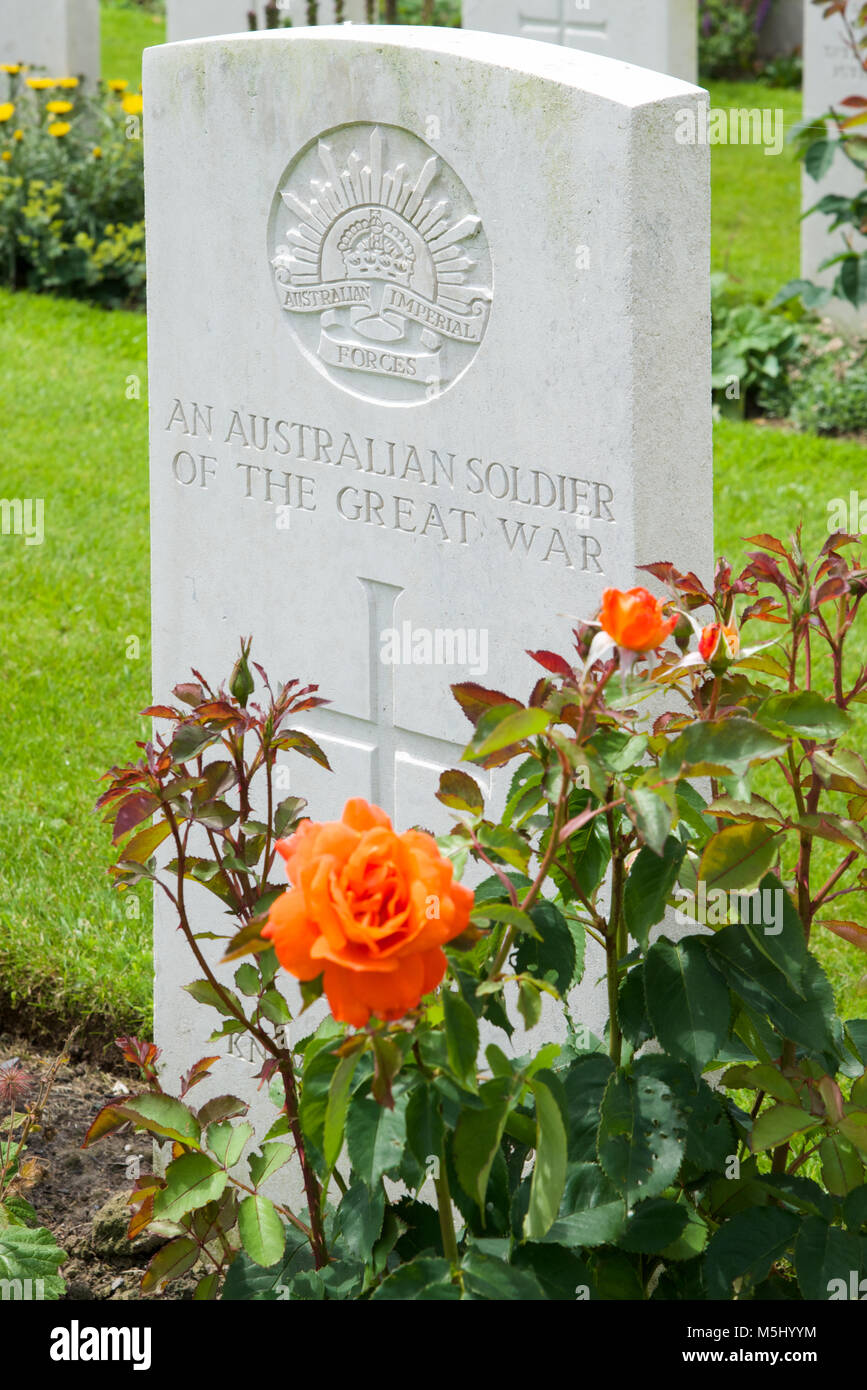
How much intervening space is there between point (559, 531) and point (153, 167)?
3.08 ft

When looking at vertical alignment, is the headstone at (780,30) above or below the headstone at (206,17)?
above

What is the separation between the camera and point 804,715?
1589 millimetres

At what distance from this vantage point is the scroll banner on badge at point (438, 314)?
2.12 metres

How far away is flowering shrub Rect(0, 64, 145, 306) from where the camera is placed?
784 cm

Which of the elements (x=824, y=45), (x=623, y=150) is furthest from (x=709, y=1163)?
(x=824, y=45)

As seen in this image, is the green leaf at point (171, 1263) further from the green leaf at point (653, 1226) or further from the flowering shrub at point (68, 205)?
the flowering shrub at point (68, 205)

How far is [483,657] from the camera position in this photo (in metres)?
2.24

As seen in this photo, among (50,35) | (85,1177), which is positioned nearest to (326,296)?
(85,1177)

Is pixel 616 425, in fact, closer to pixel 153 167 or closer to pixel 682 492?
pixel 682 492

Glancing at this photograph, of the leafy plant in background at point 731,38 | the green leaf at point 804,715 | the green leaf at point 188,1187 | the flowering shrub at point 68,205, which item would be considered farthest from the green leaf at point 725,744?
the leafy plant in background at point 731,38

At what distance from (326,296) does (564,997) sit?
3.69 feet

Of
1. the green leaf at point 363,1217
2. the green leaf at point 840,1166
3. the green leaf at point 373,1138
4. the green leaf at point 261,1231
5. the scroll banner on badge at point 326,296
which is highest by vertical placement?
the scroll banner on badge at point 326,296

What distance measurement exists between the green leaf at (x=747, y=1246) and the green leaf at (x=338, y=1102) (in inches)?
19.3

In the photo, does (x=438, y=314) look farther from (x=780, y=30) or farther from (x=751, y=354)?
(x=780, y=30)
